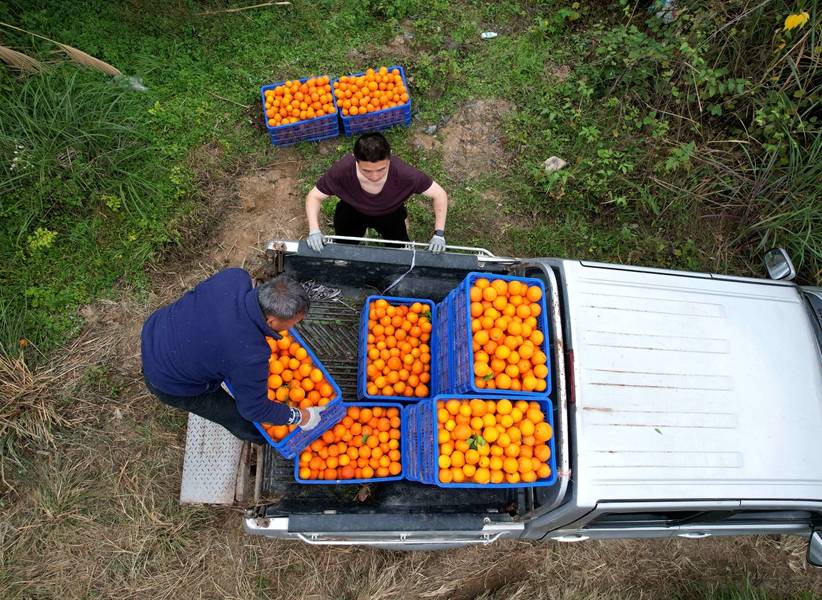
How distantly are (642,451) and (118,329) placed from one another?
564 centimetres

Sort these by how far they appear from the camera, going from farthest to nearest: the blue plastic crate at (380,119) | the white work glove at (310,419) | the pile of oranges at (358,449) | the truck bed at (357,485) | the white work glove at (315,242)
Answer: the blue plastic crate at (380,119), the white work glove at (315,242), the pile of oranges at (358,449), the truck bed at (357,485), the white work glove at (310,419)

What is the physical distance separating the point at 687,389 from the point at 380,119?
16.7ft

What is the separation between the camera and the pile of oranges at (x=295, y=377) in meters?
4.07

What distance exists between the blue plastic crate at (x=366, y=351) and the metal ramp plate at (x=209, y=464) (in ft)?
4.91

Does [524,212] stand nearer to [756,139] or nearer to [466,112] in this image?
[466,112]

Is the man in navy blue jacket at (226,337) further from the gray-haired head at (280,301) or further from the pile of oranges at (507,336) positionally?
the pile of oranges at (507,336)

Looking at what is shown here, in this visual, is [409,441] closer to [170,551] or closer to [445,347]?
[445,347]

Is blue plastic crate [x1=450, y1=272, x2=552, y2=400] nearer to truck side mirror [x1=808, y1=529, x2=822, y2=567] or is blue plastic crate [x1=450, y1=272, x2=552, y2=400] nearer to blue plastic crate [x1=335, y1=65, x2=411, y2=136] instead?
truck side mirror [x1=808, y1=529, x2=822, y2=567]

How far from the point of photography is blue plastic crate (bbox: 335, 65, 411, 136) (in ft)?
21.5

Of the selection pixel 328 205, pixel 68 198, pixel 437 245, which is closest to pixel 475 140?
pixel 328 205

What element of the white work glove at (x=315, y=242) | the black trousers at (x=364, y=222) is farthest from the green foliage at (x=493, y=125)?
the white work glove at (x=315, y=242)

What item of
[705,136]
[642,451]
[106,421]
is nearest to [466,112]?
[705,136]

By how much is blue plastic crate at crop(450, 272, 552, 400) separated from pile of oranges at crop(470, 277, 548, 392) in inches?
1.5

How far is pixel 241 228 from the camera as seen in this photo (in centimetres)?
634
